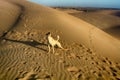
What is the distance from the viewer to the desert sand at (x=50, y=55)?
10.9 meters

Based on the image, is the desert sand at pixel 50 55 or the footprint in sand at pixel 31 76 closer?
the footprint in sand at pixel 31 76

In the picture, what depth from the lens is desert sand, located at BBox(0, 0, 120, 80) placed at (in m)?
10.9

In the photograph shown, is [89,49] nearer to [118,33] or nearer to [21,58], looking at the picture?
[21,58]

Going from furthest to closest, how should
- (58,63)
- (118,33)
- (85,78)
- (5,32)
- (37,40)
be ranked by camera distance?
(118,33) → (5,32) → (37,40) → (58,63) → (85,78)

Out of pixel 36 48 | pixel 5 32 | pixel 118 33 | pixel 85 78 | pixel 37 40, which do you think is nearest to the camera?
pixel 85 78

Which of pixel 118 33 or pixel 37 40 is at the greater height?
pixel 37 40

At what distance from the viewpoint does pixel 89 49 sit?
15.3 metres

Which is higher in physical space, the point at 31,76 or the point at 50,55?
the point at 50,55

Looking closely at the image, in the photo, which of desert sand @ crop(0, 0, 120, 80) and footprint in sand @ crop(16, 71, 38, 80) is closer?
footprint in sand @ crop(16, 71, 38, 80)

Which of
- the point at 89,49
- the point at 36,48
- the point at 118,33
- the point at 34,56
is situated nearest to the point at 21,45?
the point at 36,48

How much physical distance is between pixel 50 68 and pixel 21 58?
1.60 m

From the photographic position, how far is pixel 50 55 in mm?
12703

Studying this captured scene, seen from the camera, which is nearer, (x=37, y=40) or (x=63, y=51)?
(x=63, y=51)

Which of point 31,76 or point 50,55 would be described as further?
point 50,55
